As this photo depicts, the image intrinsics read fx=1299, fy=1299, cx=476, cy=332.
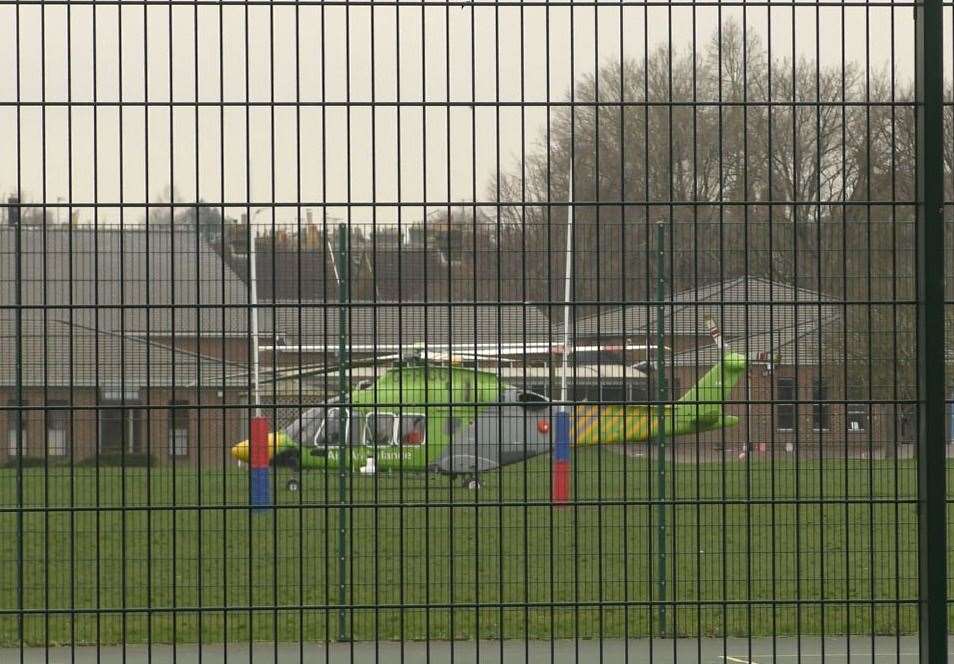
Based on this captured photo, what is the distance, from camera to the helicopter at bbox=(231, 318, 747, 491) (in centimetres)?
624

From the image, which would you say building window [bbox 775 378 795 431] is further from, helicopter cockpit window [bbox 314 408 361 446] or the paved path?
helicopter cockpit window [bbox 314 408 361 446]

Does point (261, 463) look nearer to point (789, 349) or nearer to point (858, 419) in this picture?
point (858, 419)

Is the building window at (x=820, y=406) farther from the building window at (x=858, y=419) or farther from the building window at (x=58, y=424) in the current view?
the building window at (x=58, y=424)

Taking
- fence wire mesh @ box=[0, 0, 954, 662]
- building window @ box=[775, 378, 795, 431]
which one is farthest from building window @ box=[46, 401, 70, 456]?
building window @ box=[775, 378, 795, 431]

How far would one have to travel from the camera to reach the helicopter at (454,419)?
20.5 ft

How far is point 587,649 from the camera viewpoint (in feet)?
31.6

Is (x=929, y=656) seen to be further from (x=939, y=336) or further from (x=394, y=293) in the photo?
(x=394, y=293)

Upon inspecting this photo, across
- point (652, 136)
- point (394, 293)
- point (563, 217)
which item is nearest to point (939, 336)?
point (563, 217)

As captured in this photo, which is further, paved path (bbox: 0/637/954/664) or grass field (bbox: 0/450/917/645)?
grass field (bbox: 0/450/917/645)

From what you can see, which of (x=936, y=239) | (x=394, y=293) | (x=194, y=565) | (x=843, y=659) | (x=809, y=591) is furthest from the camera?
(x=394, y=293)

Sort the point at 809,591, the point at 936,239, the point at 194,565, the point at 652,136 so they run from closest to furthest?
the point at 936,239 → the point at 809,591 → the point at 194,565 → the point at 652,136

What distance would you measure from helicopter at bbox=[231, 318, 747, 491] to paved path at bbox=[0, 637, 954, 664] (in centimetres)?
132

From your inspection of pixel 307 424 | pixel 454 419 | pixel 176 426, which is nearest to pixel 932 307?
pixel 307 424

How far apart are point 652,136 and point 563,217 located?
3426 millimetres
